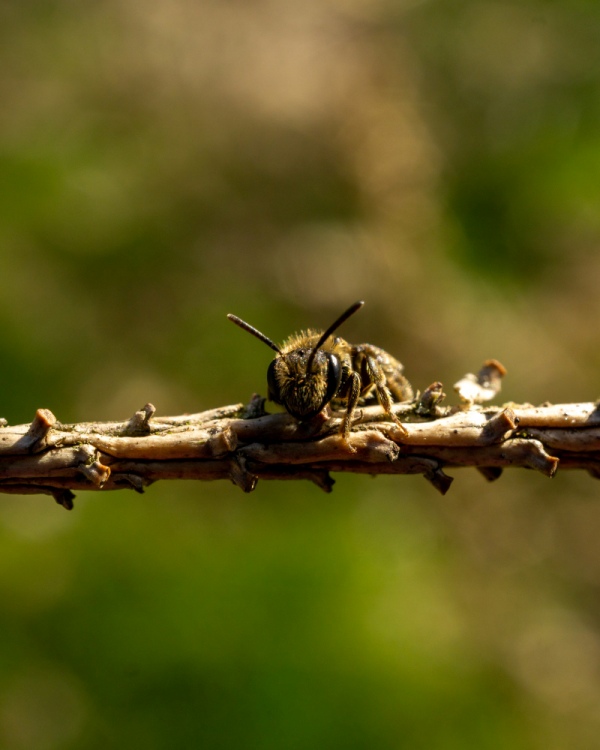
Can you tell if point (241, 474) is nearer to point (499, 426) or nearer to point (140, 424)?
point (140, 424)

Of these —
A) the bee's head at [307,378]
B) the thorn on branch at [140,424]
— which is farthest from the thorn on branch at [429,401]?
the thorn on branch at [140,424]

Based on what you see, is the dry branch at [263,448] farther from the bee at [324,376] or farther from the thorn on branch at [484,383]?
the thorn on branch at [484,383]

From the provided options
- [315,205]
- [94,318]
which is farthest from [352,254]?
[94,318]

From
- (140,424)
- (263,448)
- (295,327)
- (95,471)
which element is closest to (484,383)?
(263,448)

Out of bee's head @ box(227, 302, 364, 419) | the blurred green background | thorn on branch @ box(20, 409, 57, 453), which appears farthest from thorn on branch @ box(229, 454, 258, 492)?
the blurred green background

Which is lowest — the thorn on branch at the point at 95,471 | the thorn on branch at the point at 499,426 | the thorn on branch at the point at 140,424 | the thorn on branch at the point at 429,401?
the thorn on branch at the point at 95,471

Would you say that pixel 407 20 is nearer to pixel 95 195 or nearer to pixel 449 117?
pixel 449 117

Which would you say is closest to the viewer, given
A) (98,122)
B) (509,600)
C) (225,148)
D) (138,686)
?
(138,686)
